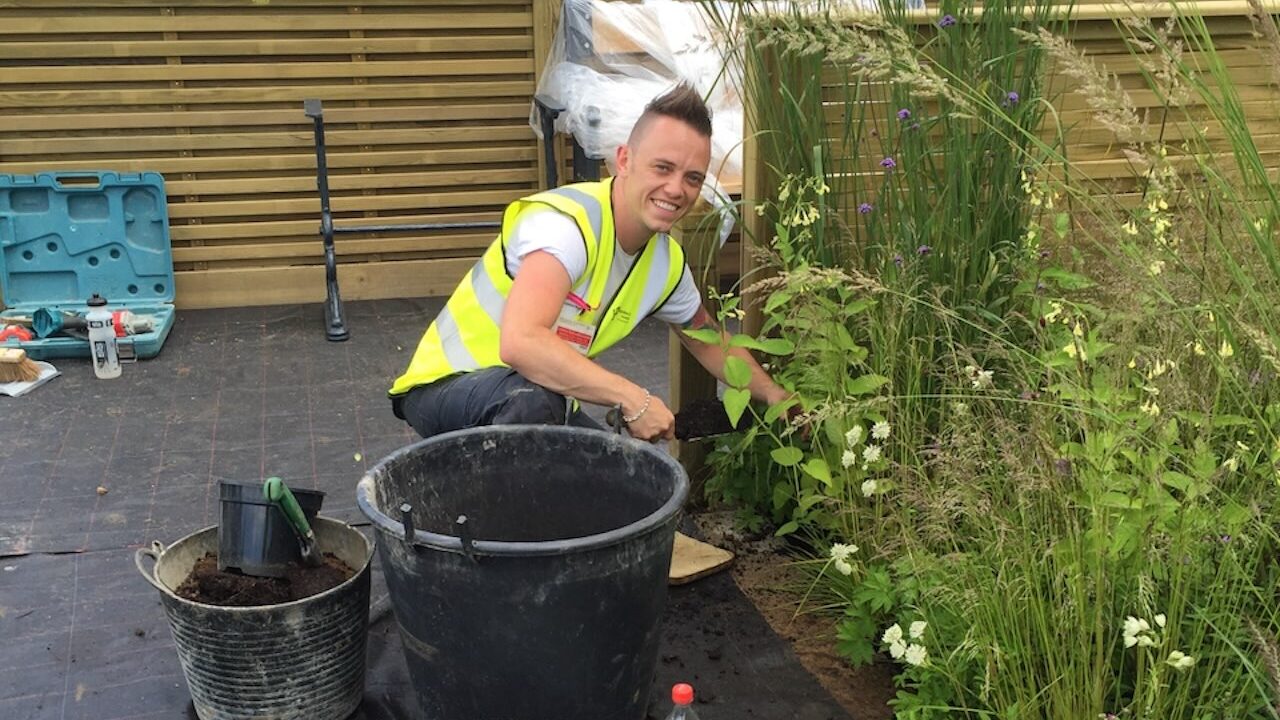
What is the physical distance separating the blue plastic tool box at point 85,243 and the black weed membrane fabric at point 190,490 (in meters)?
0.25

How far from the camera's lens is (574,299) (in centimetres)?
252

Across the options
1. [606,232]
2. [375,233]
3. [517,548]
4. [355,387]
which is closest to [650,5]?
[375,233]

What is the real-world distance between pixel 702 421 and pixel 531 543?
905 millimetres

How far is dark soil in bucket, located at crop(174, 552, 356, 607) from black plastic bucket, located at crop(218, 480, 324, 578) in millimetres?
21

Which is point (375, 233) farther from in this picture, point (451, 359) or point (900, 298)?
point (900, 298)

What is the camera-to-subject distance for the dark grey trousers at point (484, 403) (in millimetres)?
2406

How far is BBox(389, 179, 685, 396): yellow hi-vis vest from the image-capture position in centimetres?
251

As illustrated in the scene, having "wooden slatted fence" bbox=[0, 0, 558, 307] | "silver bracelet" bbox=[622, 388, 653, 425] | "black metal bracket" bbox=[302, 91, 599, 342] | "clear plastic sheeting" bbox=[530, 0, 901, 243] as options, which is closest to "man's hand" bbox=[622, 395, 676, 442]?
"silver bracelet" bbox=[622, 388, 653, 425]

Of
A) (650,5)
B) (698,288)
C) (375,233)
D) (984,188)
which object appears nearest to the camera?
(984,188)

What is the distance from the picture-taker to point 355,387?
4285 mm

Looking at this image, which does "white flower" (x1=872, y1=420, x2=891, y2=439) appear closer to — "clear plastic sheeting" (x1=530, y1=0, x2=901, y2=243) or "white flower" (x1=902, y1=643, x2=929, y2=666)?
"white flower" (x1=902, y1=643, x2=929, y2=666)

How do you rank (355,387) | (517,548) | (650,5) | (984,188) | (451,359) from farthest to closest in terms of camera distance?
(650,5) < (355,387) < (451,359) < (984,188) < (517,548)

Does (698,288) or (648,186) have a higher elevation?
(648,186)

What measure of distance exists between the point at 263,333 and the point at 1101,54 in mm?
3488
